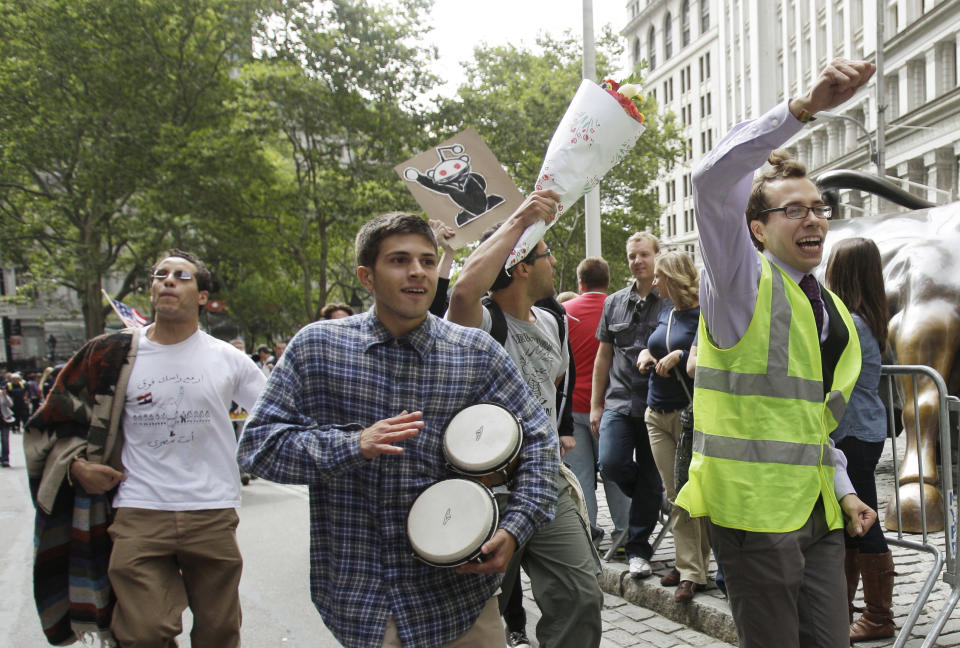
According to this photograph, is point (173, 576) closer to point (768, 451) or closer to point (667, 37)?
point (768, 451)

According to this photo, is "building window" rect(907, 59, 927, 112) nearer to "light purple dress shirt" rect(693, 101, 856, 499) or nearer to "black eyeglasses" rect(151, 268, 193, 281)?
"black eyeglasses" rect(151, 268, 193, 281)

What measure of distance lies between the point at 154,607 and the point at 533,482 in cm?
183

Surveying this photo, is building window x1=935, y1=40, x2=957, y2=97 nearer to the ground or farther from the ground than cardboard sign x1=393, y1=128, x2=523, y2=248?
farther from the ground

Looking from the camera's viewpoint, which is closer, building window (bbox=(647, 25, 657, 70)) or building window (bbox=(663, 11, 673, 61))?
building window (bbox=(663, 11, 673, 61))

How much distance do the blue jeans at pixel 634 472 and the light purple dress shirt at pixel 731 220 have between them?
9.08 feet

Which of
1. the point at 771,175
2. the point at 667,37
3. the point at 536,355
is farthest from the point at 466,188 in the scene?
the point at 667,37

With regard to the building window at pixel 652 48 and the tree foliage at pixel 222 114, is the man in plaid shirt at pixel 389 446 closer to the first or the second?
the tree foliage at pixel 222 114

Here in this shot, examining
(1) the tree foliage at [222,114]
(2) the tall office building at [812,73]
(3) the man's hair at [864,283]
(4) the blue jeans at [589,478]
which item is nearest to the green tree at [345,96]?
(1) the tree foliage at [222,114]

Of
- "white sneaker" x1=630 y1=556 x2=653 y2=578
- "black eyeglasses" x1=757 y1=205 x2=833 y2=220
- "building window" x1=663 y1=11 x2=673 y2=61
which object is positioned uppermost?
"building window" x1=663 y1=11 x2=673 y2=61

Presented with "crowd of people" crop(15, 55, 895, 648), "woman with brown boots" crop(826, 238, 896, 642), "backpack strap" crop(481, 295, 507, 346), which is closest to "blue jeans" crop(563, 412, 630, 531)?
"woman with brown boots" crop(826, 238, 896, 642)

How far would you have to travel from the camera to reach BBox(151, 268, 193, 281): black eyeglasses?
3.62 m

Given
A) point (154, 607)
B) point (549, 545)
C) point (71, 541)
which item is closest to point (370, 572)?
point (549, 545)

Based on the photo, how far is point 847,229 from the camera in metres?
8.38

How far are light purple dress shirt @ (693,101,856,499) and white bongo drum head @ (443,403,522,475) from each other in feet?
2.23
